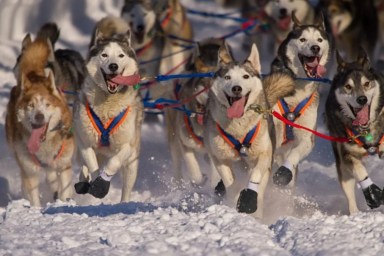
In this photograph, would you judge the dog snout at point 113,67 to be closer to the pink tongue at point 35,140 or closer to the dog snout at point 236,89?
the pink tongue at point 35,140

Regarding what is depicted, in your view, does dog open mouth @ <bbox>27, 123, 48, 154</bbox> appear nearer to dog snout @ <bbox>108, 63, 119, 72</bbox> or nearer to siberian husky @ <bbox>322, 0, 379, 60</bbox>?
dog snout @ <bbox>108, 63, 119, 72</bbox>

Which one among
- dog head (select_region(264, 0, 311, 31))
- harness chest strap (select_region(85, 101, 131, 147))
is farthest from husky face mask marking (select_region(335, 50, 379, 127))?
dog head (select_region(264, 0, 311, 31))

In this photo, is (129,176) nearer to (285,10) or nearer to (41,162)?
(41,162)

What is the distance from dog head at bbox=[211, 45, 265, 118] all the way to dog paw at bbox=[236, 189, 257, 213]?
0.42m

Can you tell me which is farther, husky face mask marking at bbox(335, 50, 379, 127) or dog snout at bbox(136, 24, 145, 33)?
dog snout at bbox(136, 24, 145, 33)

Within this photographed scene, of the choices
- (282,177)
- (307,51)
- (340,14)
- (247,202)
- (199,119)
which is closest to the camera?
(247,202)

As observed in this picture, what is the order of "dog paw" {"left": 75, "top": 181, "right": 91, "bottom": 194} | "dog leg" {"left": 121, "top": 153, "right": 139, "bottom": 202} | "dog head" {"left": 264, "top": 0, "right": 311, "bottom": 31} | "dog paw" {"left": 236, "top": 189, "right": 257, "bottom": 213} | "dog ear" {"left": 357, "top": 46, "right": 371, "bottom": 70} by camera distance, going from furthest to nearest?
"dog head" {"left": 264, "top": 0, "right": 311, "bottom": 31} → "dog leg" {"left": 121, "top": 153, "right": 139, "bottom": 202} → "dog paw" {"left": 75, "top": 181, "right": 91, "bottom": 194} → "dog ear" {"left": 357, "top": 46, "right": 371, "bottom": 70} → "dog paw" {"left": 236, "top": 189, "right": 257, "bottom": 213}

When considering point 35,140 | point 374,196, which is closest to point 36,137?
point 35,140

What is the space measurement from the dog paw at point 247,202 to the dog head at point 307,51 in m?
1.12

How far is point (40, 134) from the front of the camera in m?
5.68

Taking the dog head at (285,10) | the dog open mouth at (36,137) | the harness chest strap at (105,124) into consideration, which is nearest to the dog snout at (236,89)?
the harness chest strap at (105,124)

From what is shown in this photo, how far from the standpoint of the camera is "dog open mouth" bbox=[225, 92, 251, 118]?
202 inches

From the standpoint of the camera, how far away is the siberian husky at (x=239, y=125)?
5.14 meters

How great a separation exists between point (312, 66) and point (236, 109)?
0.85 meters
